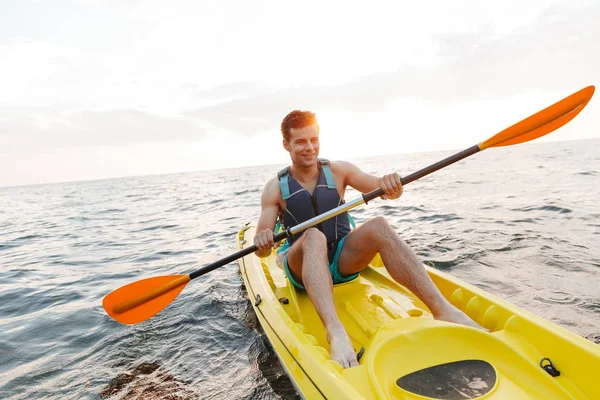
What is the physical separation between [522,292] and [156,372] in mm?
3788

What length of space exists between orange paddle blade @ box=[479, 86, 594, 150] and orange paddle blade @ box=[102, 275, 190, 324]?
113 inches

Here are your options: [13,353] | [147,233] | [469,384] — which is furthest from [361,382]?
[147,233]

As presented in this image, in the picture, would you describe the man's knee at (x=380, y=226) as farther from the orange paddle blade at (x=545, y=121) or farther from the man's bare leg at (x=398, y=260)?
the orange paddle blade at (x=545, y=121)

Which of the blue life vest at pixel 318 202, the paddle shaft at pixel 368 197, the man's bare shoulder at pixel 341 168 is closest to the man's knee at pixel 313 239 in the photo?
the paddle shaft at pixel 368 197

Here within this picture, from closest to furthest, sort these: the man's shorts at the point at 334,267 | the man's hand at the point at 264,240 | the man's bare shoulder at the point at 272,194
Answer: the man's hand at the point at 264,240 → the man's shorts at the point at 334,267 → the man's bare shoulder at the point at 272,194

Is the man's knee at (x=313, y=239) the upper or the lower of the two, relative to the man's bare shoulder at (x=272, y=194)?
lower

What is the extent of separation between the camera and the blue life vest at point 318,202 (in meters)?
3.19

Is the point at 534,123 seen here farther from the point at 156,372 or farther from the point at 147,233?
the point at 147,233

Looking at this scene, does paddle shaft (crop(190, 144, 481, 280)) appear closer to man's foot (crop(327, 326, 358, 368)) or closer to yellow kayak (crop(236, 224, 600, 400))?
yellow kayak (crop(236, 224, 600, 400))

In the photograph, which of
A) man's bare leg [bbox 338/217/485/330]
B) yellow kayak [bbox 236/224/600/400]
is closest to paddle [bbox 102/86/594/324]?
man's bare leg [bbox 338/217/485/330]

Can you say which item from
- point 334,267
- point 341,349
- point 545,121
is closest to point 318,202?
point 334,267

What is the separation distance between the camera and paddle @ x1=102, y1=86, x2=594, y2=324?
2.87 metres

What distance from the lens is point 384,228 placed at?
8.68 ft

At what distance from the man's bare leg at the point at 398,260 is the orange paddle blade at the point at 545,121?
111 cm
